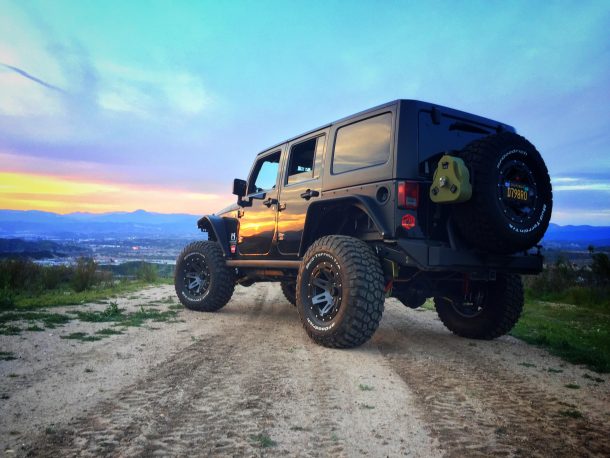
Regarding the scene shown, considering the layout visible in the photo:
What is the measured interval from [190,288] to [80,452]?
16.8 ft

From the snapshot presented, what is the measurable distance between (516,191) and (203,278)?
4816 mm

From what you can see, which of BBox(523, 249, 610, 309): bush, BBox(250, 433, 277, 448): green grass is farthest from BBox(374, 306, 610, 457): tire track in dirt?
BBox(523, 249, 610, 309): bush

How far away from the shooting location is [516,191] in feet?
13.0

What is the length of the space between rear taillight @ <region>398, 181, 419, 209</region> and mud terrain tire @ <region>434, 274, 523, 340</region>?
1.54m

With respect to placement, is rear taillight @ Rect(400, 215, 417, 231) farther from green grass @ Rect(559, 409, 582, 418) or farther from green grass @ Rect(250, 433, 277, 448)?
green grass @ Rect(250, 433, 277, 448)

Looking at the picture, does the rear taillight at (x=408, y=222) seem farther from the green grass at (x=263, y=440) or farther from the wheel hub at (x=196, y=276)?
the wheel hub at (x=196, y=276)

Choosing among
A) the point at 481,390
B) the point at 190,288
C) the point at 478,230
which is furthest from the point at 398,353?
the point at 190,288

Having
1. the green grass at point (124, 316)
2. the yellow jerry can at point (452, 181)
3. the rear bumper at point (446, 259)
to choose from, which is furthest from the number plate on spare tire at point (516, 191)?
the green grass at point (124, 316)

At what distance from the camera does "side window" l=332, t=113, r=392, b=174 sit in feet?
14.0

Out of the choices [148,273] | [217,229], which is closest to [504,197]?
[217,229]

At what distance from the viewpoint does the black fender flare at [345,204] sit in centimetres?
399

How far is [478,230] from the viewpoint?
3805mm

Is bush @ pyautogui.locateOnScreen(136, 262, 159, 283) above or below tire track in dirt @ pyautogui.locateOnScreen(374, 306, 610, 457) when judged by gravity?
below

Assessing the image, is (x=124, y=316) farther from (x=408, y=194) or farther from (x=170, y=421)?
(x=408, y=194)
